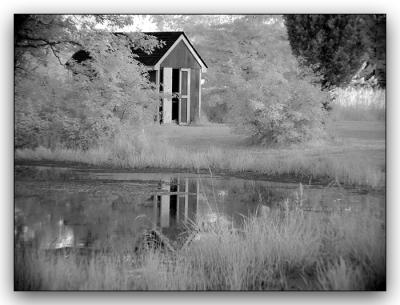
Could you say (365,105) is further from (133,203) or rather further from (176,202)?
(133,203)

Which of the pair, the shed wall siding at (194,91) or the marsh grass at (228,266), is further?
the shed wall siding at (194,91)

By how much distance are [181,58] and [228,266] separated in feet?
5.51

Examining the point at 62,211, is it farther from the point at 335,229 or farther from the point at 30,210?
the point at 335,229

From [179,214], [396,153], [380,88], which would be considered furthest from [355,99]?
[179,214]

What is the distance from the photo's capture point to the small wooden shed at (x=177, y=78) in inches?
212

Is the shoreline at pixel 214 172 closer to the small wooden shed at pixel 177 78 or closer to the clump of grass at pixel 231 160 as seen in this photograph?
the clump of grass at pixel 231 160

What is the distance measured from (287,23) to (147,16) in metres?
1.08

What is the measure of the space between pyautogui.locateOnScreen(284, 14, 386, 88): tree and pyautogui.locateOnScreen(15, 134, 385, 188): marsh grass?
0.62 metres

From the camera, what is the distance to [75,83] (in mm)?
5383

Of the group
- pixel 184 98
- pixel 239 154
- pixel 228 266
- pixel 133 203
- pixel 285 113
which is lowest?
pixel 228 266

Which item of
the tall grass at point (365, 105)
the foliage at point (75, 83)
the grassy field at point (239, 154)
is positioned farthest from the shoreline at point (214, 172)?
the tall grass at point (365, 105)

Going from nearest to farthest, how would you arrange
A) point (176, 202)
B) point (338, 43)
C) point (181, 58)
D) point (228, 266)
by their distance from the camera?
point (228, 266) < point (176, 202) < point (338, 43) < point (181, 58)

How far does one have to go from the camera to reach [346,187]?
520 cm

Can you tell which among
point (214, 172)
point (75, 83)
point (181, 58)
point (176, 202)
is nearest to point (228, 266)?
point (176, 202)
